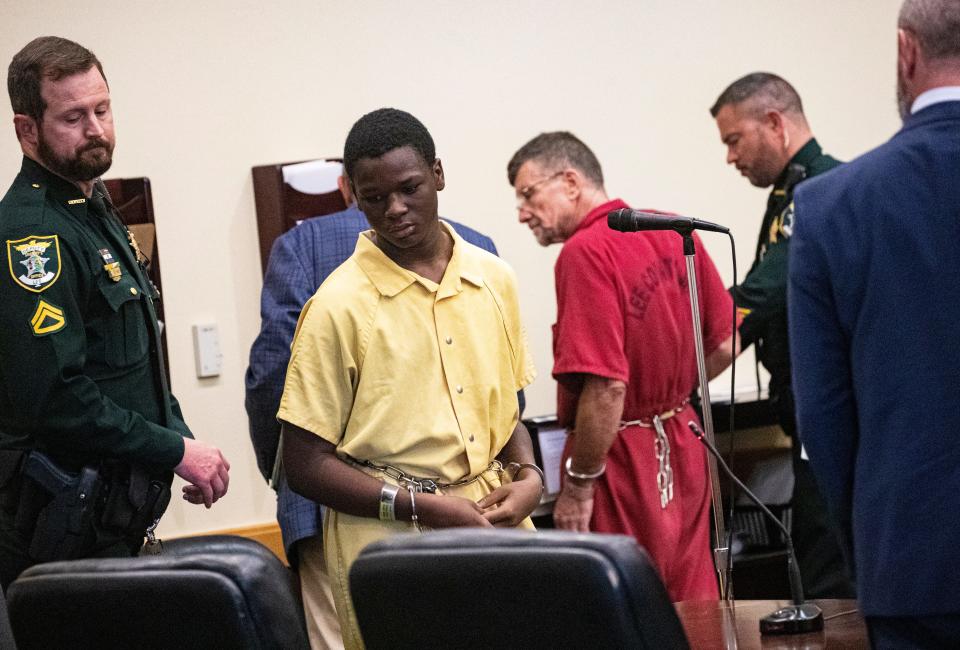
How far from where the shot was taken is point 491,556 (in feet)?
4.00

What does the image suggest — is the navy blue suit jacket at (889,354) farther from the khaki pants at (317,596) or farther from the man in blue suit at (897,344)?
the khaki pants at (317,596)

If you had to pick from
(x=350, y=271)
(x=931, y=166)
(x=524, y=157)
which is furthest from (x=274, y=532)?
(x=931, y=166)

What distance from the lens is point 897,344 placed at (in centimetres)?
172

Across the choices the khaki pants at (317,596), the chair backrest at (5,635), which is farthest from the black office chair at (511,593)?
the khaki pants at (317,596)

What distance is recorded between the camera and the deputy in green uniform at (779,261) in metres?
3.88

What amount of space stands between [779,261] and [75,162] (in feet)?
7.28

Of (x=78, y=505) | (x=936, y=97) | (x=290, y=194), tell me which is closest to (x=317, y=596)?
(x=78, y=505)

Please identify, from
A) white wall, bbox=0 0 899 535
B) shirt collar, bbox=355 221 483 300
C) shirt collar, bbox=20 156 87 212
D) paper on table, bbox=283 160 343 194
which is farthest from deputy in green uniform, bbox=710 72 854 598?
shirt collar, bbox=20 156 87 212

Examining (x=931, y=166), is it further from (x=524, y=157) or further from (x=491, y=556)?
(x=524, y=157)

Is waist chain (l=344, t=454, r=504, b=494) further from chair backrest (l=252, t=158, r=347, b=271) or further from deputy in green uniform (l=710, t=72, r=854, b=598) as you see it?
chair backrest (l=252, t=158, r=347, b=271)

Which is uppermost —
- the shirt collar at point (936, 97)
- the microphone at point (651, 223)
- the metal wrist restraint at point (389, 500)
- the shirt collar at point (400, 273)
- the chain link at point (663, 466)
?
the shirt collar at point (936, 97)

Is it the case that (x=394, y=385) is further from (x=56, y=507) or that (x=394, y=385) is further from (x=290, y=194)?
(x=290, y=194)

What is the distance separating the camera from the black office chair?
1.18 metres

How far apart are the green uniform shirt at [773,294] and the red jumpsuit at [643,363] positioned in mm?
148
